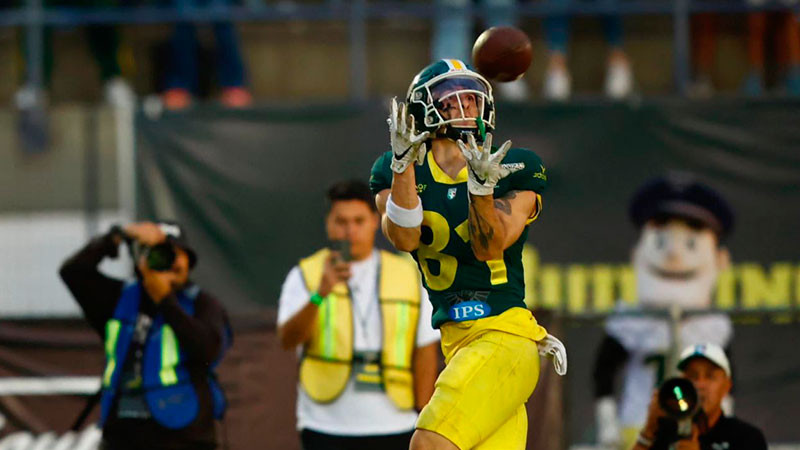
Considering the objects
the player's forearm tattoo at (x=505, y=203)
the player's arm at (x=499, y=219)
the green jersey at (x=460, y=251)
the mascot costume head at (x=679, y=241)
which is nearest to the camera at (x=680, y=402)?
the green jersey at (x=460, y=251)

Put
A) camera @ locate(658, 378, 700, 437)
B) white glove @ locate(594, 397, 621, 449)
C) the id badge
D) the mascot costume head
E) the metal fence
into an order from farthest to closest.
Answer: the metal fence
the mascot costume head
white glove @ locate(594, 397, 621, 449)
the id badge
camera @ locate(658, 378, 700, 437)

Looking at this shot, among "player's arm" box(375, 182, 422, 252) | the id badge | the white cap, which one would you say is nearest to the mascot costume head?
the white cap

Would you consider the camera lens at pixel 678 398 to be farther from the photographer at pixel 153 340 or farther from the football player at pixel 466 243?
the photographer at pixel 153 340

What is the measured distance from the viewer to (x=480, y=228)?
5.11m

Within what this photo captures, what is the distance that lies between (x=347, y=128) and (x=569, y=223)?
1.83 meters

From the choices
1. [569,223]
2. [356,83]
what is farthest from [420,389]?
[356,83]

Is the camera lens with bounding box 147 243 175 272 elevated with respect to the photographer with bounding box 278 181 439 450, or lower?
elevated

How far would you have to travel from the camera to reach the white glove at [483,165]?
4922mm

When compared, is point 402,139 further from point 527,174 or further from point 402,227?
point 527,174

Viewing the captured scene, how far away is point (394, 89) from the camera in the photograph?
505 inches

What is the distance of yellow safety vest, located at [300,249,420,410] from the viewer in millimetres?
7043

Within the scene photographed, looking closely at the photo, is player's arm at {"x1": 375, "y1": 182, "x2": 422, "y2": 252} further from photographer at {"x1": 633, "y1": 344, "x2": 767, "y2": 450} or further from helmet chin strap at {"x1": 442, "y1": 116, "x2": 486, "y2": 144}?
photographer at {"x1": 633, "y1": 344, "x2": 767, "y2": 450}

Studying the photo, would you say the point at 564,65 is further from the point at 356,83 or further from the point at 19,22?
the point at 19,22

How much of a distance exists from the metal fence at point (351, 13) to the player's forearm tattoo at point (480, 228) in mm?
6630
